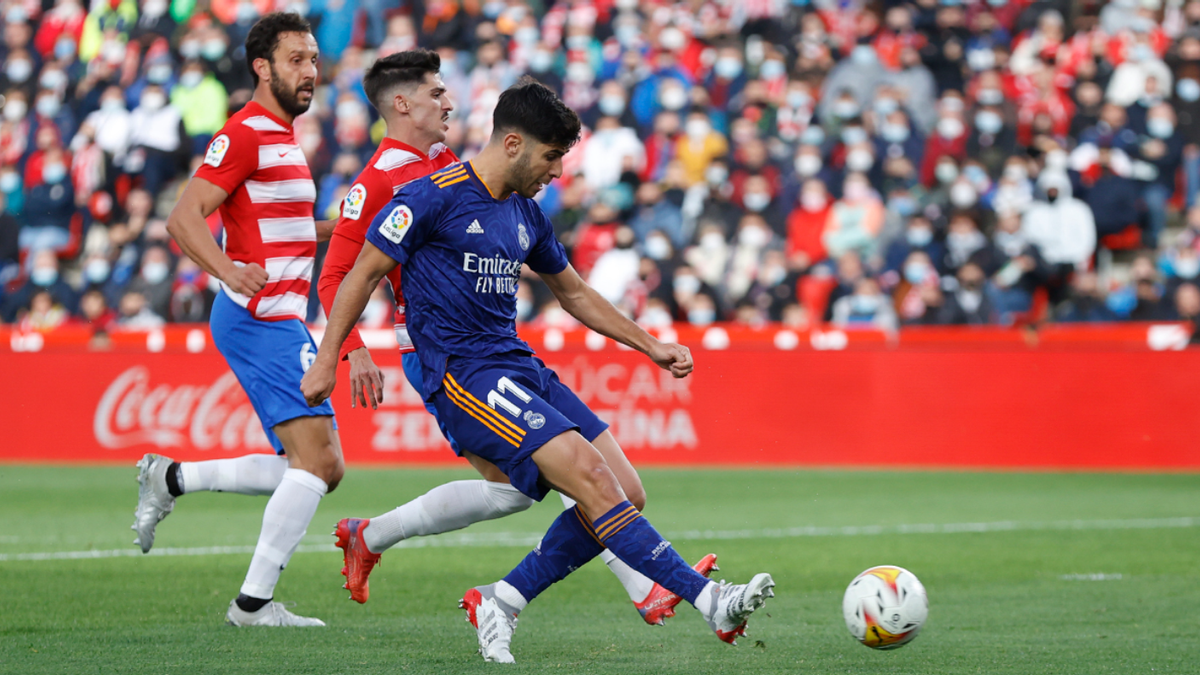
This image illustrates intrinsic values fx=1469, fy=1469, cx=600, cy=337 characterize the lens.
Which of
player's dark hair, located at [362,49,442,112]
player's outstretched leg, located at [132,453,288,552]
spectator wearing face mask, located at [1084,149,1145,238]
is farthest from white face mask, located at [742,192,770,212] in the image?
player's outstretched leg, located at [132,453,288,552]

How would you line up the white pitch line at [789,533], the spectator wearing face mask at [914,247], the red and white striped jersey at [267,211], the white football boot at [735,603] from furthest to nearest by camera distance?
the spectator wearing face mask at [914,247] → the white pitch line at [789,533] → the red and white striped jersey at [267,211] → the white football boot at [735,603]

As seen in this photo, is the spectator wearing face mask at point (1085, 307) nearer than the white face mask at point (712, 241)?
Yes

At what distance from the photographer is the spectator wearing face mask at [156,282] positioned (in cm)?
1677

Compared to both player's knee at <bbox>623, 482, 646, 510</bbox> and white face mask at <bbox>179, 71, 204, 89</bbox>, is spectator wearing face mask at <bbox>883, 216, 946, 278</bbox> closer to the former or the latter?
white face mask at <bbox>179, 71, 204, 89</bbox>

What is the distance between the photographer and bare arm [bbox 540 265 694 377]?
547 centimetres

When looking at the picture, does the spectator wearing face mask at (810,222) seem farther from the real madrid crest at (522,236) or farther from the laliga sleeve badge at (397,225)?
the laliga sleeve badge at (397,225)

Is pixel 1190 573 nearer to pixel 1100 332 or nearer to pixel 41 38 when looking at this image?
pixel 1100 332

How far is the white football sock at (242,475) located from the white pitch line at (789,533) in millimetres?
2244

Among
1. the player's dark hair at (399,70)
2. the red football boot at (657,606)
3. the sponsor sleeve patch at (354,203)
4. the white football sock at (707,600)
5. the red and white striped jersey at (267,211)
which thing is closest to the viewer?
the white football sock at (707,600)

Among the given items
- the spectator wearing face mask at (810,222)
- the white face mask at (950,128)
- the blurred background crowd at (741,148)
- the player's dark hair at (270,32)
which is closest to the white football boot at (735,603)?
the player's dark hair at (270,32)

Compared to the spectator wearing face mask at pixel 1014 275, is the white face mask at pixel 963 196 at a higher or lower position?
higher

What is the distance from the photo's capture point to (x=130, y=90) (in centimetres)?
2009

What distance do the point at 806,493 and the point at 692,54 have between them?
8.05m

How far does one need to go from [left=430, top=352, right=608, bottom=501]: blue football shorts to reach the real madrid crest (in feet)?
1.27
